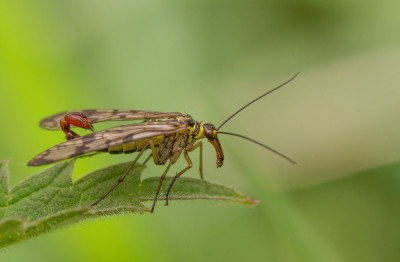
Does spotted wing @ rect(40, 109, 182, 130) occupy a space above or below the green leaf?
above

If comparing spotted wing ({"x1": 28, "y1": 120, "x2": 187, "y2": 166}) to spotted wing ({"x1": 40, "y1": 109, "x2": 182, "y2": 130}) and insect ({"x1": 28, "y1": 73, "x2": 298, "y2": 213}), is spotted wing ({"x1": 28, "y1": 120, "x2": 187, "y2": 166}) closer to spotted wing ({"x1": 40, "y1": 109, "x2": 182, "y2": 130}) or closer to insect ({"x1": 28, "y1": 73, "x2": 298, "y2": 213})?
insect ({"x1": 28, "y1": 73, "x2": 298, "y2": 213})

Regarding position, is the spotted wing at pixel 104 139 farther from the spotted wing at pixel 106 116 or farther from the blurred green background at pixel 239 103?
the blurred green background at pixel 239 103

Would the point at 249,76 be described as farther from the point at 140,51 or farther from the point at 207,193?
the point at 207,193

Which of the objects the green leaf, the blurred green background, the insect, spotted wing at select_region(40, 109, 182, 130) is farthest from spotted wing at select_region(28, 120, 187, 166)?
the blurred green background

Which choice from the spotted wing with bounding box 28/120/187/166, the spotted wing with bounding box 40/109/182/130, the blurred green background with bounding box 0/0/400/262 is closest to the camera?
the spotted wing with bounding box 28/120/187/166

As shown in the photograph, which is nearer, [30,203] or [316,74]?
[30,203]

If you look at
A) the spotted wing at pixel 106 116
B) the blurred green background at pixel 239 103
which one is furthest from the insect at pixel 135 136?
the blurred green background at pixel 239 103

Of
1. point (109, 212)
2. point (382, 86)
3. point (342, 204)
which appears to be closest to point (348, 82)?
point (382, 86)

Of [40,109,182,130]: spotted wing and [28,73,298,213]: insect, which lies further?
[40,109,182,130]: spotted wing
